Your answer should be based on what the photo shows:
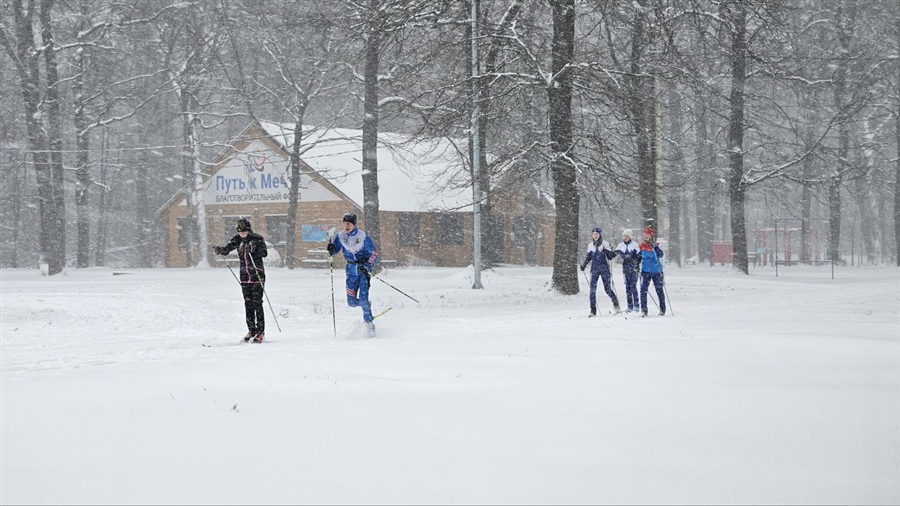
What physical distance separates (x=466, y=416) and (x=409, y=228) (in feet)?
124

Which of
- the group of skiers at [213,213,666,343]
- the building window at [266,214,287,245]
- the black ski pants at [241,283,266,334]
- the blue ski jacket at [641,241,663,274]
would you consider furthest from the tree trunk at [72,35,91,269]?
the blue ski jacket at [641,241,663,274]

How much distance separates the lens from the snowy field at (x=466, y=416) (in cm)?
496

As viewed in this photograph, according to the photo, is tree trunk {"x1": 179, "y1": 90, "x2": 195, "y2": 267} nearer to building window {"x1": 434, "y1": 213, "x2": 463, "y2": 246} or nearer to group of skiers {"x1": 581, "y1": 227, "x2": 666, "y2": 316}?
building window {"x1": 434, "y1": 213, "x2": 463, "y2": 246}

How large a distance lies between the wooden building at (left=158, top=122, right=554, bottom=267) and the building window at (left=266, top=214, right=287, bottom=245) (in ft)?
0.17

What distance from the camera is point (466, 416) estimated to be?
650 centimetres

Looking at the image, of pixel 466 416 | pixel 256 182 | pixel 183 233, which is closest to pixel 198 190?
pixel 256 182

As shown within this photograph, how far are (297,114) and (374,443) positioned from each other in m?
33.2

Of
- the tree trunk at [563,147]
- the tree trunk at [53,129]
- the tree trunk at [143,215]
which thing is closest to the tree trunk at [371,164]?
the tree trunk at [563,147]

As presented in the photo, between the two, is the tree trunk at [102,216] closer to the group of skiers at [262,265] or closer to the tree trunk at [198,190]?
the tree trunk at [198,190]

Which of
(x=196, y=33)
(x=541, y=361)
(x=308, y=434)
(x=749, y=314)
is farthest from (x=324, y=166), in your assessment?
(x=308, y=434)

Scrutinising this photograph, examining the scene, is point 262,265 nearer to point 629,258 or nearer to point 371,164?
point 629,258

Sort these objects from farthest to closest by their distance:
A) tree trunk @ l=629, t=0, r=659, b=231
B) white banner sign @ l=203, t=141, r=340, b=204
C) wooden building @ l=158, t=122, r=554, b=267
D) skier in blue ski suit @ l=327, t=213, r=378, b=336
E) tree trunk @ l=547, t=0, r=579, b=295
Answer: white banner sign @ l=203, t=141, r=340, b=204
wooden building @ l=158, t=122, r=554, b=267
tree trunk @ l=547, t=0, r=579, b=295
tree trunk @ l=629, t=0, r=659, b=231
skier in blue ski suit @ l=327, t=213, r=378, b=336

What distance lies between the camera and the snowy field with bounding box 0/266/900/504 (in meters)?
4.96

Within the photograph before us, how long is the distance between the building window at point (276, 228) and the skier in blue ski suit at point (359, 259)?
1211 inches
